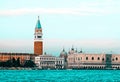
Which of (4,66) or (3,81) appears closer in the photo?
(3,81)

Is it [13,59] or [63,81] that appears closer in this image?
[63,81]

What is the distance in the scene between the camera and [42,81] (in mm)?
78188

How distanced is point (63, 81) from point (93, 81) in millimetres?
4089

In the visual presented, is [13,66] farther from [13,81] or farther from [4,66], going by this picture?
[13,81]

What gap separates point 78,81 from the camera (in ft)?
257

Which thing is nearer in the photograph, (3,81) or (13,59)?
(3,81)

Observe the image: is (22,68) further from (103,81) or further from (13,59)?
(103,81)

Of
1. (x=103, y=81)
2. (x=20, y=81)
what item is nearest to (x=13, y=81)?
(x=20, y=81)

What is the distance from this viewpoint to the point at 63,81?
78.4 m

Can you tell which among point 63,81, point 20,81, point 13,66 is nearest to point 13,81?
point 20,81

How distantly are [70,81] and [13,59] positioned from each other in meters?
123

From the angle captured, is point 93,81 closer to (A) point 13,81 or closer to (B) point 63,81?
(B) point 63,81

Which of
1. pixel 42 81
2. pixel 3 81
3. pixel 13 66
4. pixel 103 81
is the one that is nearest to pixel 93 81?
Result: pixel 103 81

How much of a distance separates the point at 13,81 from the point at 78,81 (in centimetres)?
862
